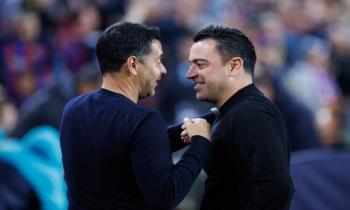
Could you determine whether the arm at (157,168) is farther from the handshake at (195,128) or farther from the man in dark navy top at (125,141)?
the handshake at (195,128)

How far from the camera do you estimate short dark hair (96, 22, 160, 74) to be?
338cm

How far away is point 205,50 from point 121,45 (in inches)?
14.7

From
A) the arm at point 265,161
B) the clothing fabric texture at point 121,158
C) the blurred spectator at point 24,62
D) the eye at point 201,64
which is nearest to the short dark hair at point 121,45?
the clothing fabric texture at point 121,158

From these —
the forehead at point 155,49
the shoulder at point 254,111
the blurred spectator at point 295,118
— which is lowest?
the blurred spectator at point 295,118

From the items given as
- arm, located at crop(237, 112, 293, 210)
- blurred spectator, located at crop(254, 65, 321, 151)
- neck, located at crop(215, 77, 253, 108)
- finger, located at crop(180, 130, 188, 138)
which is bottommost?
blurred spectator, located at crop(254, 65, 321, 151)

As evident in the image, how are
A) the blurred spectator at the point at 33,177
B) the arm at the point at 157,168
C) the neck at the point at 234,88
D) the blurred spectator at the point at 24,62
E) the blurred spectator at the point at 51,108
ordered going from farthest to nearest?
the blurred spectator at the point at 24,62 < the blurred spectator at the point at 51,108 < the blurred spectator at the point at 33,177 < the neck at the point at 234,88 < the arm at the point at 157,168

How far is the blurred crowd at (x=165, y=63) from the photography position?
7172 mm

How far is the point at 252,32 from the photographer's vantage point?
1017cm

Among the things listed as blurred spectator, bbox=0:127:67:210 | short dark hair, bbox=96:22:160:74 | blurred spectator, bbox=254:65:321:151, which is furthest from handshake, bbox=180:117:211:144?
blurred spectator, bbox=254:65:321:151

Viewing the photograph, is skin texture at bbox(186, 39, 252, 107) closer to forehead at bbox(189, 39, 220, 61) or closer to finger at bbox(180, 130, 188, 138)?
forehead at bbox(189, 39, 220, 61)

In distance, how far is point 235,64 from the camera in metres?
3.48

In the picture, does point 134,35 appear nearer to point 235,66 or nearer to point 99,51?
point 99,51

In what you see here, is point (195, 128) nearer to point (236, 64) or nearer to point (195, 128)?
point (195, 128)

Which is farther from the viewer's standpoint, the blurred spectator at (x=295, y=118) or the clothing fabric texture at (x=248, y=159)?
the blurred spectator at (x=295, y=118)
